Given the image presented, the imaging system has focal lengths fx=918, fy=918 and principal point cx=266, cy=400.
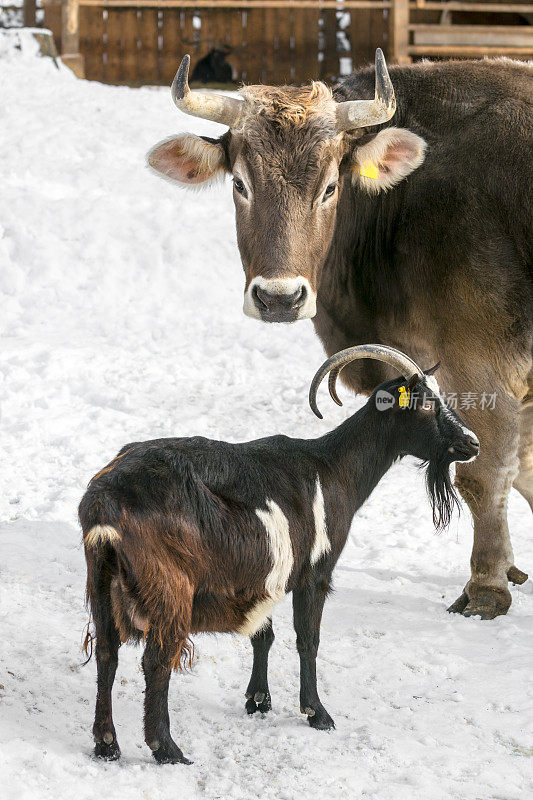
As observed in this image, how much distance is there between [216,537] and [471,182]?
2.96 metres

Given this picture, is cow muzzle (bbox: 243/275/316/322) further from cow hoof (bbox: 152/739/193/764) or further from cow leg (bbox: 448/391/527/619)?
cow hoof (bbox: 152/739/193/764)

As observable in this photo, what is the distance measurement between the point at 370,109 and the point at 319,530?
2.48m

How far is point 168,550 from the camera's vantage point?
377 centimetres

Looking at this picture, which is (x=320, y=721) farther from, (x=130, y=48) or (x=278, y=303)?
(x=130, y=48)

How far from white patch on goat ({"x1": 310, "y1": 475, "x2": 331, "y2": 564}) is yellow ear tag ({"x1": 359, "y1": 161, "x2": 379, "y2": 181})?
2.15 metres

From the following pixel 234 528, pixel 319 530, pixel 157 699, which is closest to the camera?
pixel 157 699

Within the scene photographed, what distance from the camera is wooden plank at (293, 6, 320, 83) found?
15.6 meters

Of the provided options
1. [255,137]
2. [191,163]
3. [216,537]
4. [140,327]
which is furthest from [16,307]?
[216,537]

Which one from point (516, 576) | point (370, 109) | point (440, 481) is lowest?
point (516, 576)

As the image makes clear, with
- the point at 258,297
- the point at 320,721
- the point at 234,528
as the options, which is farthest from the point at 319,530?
the point at 258,297

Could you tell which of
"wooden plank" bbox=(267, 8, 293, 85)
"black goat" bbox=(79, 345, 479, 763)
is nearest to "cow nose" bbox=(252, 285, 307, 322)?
"black goat" bbox=(79, 345, 479, 763)

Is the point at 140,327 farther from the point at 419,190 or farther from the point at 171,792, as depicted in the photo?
the point at 171,792

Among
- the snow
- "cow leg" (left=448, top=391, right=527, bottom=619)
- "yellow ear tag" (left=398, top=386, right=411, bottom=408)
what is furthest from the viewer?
"cow leg" (left=448, top=391, right=527, bottom=619)

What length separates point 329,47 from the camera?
1560 cm
